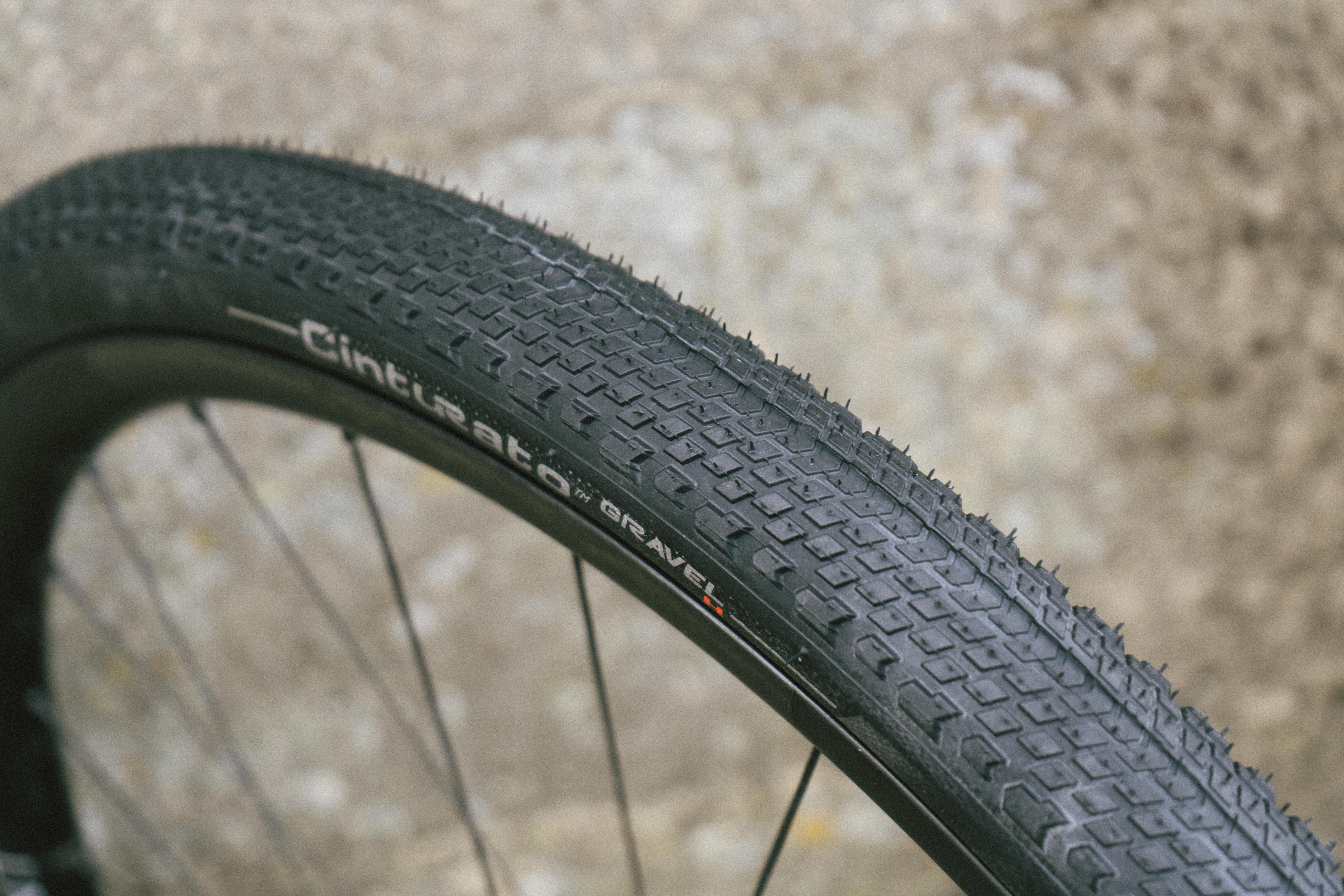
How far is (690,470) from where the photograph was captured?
0.96ft

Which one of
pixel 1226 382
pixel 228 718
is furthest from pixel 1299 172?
pixel 228 718

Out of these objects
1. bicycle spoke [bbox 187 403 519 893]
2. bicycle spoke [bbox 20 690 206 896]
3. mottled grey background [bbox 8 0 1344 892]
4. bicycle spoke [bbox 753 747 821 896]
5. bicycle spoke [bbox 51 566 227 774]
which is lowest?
bicycle spoke [bbox 20 690 206 896]

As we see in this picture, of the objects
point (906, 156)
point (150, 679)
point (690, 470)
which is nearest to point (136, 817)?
point (150, 679)

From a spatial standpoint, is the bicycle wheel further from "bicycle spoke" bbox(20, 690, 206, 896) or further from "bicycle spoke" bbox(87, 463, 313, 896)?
"bicycle spoke" bbox(20, 690, 206, 896)

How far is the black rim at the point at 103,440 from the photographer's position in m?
0.28

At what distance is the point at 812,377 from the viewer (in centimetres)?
89

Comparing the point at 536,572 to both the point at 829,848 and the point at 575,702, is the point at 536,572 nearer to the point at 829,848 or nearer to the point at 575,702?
the point at 575,702

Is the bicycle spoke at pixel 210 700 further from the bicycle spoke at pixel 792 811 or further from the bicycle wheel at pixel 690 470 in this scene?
the bicycle spoke at pixel 792 811

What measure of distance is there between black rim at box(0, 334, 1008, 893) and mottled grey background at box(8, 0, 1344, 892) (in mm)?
423

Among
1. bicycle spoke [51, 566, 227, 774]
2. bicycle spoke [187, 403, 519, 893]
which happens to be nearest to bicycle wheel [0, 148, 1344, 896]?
bicycle spoke [187, 403, 519, 893]

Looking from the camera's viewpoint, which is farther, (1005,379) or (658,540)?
(1005,379)

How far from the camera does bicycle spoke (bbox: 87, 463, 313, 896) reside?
81cm

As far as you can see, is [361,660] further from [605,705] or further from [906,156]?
[906,156]

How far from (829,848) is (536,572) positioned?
0.44 meters
